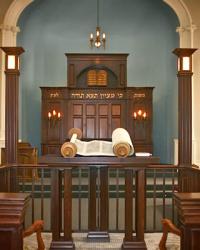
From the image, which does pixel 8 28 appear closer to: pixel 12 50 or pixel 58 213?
pixel 12 50

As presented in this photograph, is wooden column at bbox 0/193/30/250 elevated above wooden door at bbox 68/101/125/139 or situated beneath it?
situated beneath

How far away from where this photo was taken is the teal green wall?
44.2 feet

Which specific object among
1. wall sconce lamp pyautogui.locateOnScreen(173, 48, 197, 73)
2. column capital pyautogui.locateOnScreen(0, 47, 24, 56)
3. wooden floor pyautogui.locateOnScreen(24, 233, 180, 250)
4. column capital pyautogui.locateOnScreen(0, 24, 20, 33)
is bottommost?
wooden floor pyautogui.locateOnScreen(24, 233, 180, 250)

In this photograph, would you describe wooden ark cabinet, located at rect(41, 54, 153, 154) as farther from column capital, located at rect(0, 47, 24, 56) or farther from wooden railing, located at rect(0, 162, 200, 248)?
column capital, located at rect(0, 47, 24, 56)

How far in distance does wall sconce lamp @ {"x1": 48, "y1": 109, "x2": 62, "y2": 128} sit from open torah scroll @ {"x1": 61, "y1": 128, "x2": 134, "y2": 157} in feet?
26.8

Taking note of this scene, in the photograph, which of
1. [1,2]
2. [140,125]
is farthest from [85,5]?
[140,125]

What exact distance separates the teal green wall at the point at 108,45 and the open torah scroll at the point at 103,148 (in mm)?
9231

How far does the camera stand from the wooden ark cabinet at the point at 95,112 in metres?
12.5

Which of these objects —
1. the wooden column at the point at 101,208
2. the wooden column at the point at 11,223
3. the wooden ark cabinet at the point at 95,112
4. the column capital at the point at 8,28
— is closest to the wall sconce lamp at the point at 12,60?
the wooden column at the point at 101,208

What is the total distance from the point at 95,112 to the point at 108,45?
2.56m

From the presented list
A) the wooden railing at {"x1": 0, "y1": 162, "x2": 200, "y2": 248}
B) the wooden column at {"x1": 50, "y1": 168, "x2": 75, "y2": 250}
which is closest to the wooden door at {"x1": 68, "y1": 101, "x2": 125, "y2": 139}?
the wooden railing at {"x1": 0, "y1": 162, "x2": 200, "y2": 248}

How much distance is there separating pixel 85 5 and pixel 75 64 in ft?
Result: 7.25

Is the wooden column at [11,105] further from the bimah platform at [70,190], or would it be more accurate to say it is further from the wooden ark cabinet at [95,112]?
the wooden ark cabinet at [95,112]

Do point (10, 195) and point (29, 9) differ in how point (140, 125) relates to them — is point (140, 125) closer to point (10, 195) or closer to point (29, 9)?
point (29, 9)
